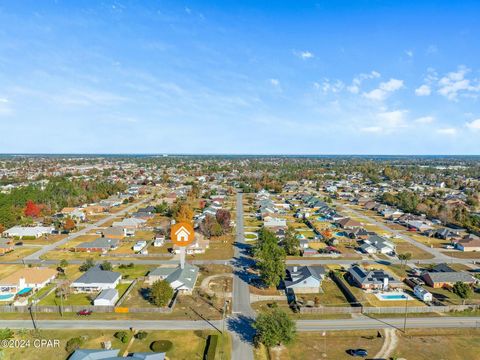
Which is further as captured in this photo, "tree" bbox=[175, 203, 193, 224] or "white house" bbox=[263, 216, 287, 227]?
"tree" bbox=[175, 203, 193, 224]

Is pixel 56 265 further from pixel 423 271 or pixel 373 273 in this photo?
pixel 423 271

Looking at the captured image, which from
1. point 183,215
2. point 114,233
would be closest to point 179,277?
point 114,233

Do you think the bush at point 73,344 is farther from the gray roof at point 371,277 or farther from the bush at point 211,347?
the gray roof at point 371,277

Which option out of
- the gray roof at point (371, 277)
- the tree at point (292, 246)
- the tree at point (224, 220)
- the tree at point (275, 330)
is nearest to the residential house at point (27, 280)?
the tree at point (275, 330)

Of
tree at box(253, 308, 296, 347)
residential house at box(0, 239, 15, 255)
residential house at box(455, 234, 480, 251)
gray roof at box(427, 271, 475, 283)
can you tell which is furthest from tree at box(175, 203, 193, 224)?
residential house at box(455, 234, 480, 251)

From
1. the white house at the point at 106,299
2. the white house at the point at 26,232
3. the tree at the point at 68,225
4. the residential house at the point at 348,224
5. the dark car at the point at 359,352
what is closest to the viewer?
the dark car at the point at 359,352

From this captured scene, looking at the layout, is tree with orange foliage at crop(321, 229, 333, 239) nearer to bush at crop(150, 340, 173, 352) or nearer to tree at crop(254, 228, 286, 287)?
tree at crop(254, 228, 286, 287)
